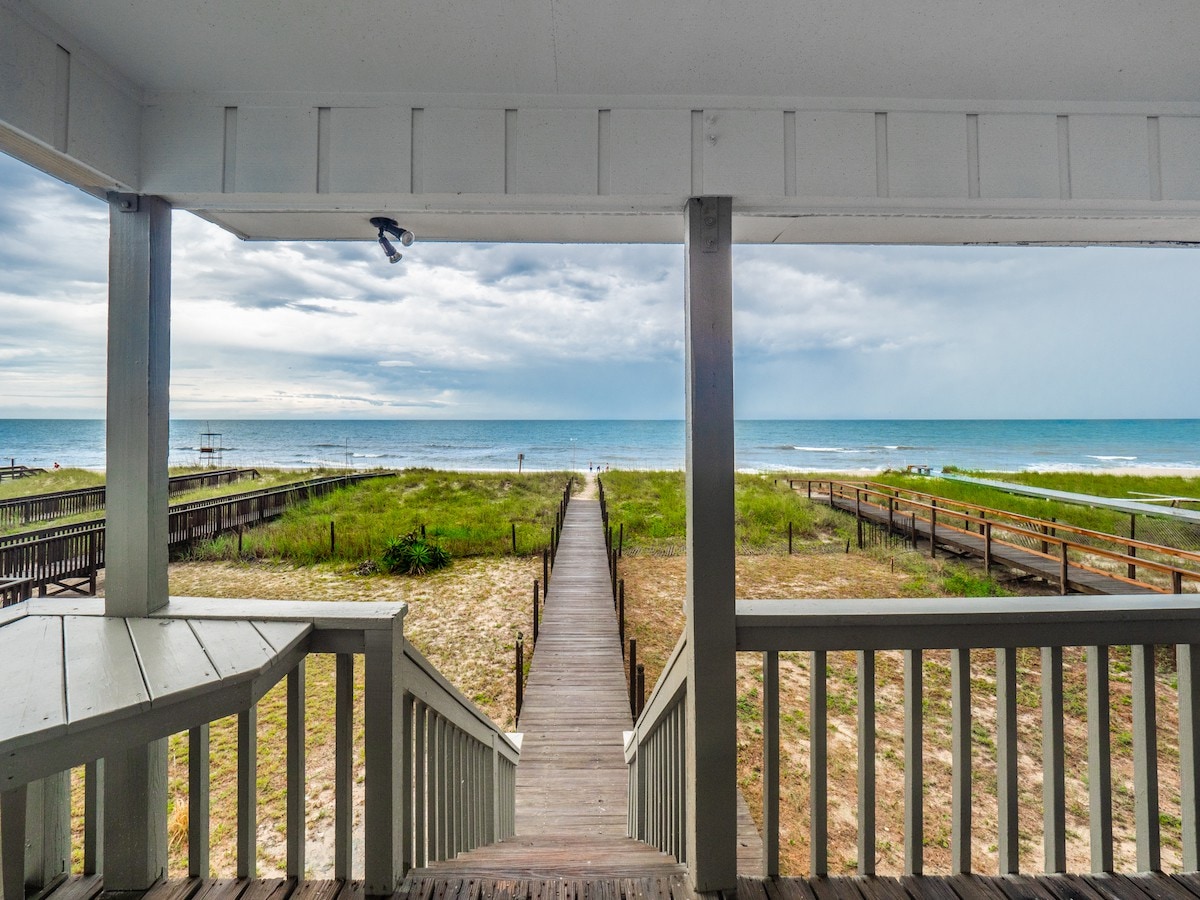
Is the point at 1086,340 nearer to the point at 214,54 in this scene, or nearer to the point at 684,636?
the point at 684,636

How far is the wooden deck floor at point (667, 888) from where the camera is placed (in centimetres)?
130

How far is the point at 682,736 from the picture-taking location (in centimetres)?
159

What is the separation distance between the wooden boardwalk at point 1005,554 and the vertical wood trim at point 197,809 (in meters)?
2.14

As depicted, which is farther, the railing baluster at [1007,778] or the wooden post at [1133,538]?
the wooden post at [1133,538]

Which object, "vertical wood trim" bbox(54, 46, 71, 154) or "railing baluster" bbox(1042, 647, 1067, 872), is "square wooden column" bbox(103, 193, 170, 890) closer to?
"vertical wood trim" bbox(54, 46, 71, 154)

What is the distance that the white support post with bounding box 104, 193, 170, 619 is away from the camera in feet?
4.56

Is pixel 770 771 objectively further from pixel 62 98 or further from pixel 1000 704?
pixel 62 98

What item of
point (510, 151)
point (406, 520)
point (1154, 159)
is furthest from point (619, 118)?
point (406, 520)

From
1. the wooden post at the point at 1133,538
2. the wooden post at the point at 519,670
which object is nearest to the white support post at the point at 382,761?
the wooden post at the point at 519,670

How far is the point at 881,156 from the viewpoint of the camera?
137cm

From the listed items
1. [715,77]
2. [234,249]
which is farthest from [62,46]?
[715,77]

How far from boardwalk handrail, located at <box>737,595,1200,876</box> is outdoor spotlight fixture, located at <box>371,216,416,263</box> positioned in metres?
1.54

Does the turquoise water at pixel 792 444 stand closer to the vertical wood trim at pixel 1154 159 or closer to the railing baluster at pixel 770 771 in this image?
the railing baluster at pixel 770 771

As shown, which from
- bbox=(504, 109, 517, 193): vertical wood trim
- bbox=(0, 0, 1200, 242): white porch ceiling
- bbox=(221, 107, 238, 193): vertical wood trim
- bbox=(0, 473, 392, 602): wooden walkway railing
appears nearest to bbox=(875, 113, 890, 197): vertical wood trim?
bbox=(0, 0, 1200, 242): white porch ceiling
